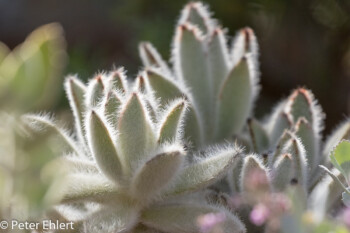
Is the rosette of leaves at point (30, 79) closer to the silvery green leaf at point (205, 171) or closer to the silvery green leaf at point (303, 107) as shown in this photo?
the silvery green leaf at point (205, 171)

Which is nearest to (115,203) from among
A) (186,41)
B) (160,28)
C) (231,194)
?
(231,194)

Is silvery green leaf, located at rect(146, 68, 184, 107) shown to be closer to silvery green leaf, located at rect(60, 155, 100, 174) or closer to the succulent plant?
silvery green leaf, located at rect(60, 155, 100, 174)

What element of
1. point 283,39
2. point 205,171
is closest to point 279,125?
point 205,171

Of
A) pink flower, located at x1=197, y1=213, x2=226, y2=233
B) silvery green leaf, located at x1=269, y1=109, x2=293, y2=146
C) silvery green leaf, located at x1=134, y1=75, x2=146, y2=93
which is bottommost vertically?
pink flower, located at x1=197, y1=213, x2=226, y2=233

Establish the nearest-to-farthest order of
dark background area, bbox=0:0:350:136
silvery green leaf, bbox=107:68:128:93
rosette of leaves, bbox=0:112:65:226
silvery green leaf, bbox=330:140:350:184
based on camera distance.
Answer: rosette of leaves, bbox=0:112:65:226
silvery green leaf, bbox=330:140:350:184
silvery green leaf, bbox=107:68:128:93
dark background area, bbox=0:0:350:136

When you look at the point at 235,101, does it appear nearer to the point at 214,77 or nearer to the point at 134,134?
the point at 214,77

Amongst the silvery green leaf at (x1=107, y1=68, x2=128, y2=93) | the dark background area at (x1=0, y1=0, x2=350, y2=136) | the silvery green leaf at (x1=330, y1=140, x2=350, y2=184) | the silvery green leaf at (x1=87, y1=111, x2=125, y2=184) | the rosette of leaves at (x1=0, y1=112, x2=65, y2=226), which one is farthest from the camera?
the dark background area at (x1=0, y1=0, x2=350, y2=136)

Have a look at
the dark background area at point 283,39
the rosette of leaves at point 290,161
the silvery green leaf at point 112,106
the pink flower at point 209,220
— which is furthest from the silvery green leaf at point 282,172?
the dark background area at point 283,39

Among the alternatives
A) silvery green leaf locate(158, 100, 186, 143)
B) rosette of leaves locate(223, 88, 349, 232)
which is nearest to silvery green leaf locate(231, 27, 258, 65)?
rosette of leaves locate(223, 88, 349, 232)
